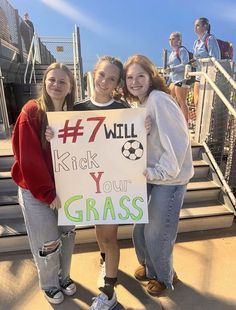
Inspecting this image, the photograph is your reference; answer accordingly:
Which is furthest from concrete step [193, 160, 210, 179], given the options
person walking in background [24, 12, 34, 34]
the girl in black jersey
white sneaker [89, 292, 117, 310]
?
person walking in background [24, 12, 34, 34]

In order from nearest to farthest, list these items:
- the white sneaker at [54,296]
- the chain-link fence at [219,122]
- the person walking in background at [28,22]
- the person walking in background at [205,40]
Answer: the white sneaker at [54,296] → the chain-link fence at [219,122] → the person walking in background at [205,40] → the person walking in background at [28,22]

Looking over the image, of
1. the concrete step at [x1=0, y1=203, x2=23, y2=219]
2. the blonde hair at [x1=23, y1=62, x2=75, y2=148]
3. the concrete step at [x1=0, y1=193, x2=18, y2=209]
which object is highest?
the blonde hair at [x1=23, y1=62, x2=75, y2=148]

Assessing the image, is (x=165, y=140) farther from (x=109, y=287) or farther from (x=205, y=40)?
(x=205, y=40)

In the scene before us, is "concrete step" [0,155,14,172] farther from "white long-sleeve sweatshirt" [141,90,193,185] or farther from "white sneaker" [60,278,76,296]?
"white long-sleeve sweatshirt" [141,90,193,185]

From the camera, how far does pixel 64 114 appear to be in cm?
182

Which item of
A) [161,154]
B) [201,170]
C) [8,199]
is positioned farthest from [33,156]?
[201,170]

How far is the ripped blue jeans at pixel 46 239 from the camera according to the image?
6.37 ft

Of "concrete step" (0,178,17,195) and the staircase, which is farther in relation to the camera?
"concrete step" (0,178,17,195)

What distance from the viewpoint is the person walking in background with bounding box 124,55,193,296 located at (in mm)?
1823

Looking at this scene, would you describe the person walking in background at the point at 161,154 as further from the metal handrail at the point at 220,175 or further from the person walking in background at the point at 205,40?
the person walking in background at the point at 205,40

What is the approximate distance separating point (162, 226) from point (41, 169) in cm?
90

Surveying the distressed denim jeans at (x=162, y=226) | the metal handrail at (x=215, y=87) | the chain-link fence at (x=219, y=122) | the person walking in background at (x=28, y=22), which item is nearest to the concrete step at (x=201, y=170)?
the chain-link fence at (x=219, y=122)

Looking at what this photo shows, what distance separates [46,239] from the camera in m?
2.00

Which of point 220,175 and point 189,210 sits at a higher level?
point 220,175
